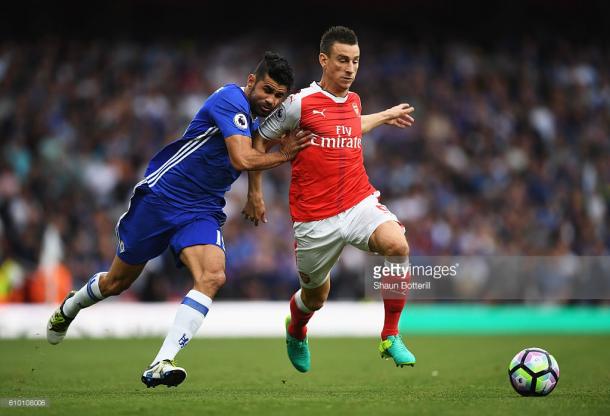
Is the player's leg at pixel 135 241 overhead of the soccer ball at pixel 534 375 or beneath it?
overhead

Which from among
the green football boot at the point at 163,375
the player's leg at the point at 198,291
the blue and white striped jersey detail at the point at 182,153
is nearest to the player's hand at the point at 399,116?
the blue and white striped jersey detail at the point at 182,153

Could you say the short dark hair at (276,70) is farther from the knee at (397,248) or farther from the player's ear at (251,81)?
the knee at (397,248)

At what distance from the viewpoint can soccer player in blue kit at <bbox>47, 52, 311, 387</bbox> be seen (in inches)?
321

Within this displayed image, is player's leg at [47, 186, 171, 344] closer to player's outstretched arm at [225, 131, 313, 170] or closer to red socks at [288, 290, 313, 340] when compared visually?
player's outstretched arm at [225, 131, 313, 170]

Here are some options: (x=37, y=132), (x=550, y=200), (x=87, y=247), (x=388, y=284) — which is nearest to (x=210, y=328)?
(x=87, y=247)

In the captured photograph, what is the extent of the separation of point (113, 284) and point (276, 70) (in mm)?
2432

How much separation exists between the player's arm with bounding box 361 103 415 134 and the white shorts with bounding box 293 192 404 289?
723 millimetres

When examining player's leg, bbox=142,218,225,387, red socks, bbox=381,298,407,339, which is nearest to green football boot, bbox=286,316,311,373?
red socks, bbox=381,298,407,339

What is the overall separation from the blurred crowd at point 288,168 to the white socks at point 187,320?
35.5 feet

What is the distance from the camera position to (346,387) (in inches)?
351

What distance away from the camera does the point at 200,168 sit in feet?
→ 28.1

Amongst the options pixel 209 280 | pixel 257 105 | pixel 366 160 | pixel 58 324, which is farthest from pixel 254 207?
pixel 366 160

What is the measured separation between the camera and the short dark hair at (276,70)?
841cm

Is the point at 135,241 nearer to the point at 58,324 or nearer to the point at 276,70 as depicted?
the point at 58,324
